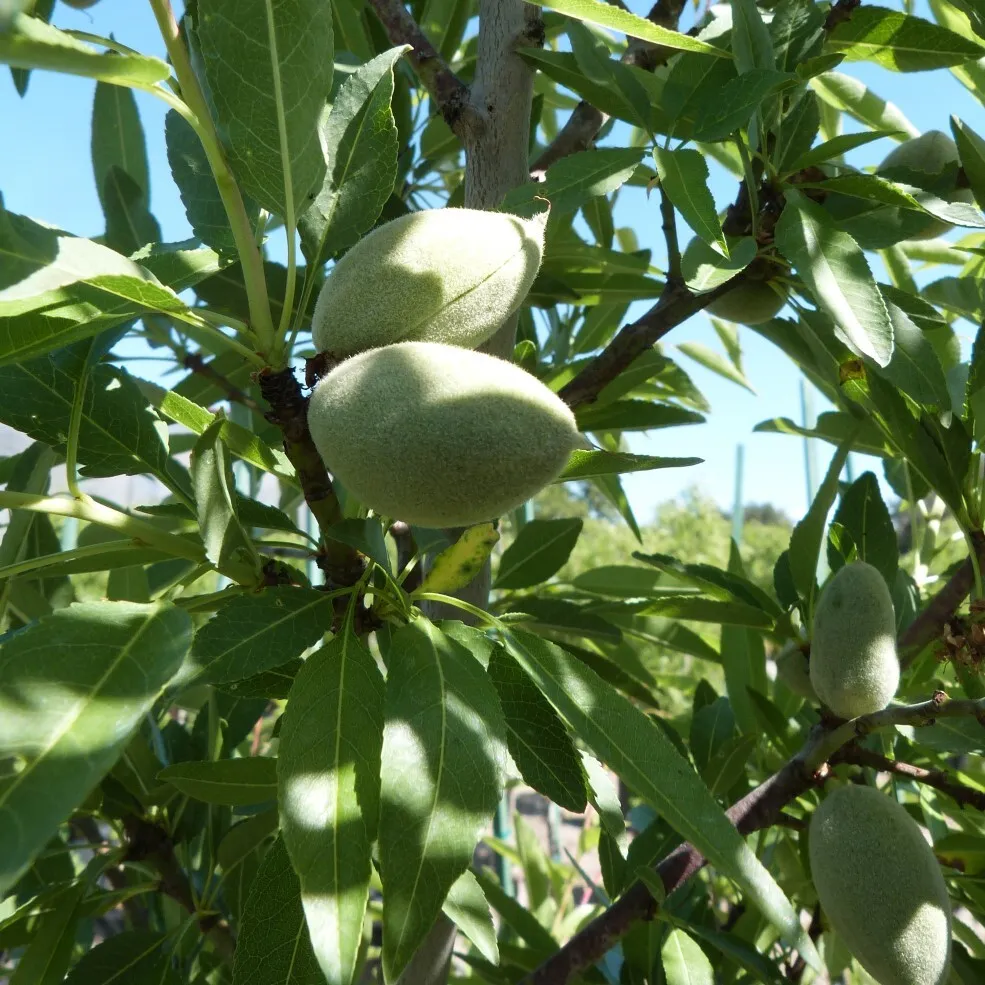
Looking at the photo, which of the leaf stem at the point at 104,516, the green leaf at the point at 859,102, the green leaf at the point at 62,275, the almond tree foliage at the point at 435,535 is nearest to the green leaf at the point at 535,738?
the almond tree foliage at the point at 435,535

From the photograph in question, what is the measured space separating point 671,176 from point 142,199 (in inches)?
24.0

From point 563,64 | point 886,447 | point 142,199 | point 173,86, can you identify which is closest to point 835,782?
point 886,447

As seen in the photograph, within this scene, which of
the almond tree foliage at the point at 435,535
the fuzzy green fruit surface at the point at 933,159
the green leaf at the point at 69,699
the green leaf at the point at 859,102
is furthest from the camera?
the green leaf at the point at 859,102

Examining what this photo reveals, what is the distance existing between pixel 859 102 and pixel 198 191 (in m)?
0.77

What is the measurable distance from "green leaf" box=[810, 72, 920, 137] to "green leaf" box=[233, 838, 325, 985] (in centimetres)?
96

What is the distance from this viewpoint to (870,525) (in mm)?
1016

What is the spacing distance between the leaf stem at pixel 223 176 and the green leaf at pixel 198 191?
9 centimetres

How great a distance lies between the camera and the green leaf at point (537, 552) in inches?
43.3

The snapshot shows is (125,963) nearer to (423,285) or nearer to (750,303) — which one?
(423,285)

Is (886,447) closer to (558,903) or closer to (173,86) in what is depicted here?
(173,86)

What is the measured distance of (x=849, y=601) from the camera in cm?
83

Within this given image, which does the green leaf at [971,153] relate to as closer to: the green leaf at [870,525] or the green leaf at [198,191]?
the green leaf at [870,525]

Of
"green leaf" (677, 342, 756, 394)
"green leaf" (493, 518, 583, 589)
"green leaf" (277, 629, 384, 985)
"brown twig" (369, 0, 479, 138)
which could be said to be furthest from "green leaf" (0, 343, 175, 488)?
"green leaf" (677, 342, 756, 394)

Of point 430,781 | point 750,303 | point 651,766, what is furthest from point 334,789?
point 750,303
